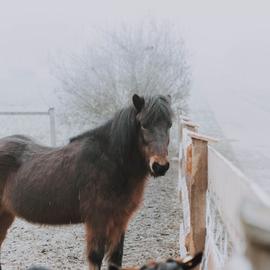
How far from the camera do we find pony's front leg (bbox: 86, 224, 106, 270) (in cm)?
352

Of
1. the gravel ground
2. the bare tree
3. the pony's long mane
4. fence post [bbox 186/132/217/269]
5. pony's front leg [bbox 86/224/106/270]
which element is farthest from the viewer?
the bare tree

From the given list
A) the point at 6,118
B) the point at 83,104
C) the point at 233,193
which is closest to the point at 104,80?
the point at 83,104

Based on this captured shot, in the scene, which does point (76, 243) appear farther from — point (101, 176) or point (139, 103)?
point (139, 103)

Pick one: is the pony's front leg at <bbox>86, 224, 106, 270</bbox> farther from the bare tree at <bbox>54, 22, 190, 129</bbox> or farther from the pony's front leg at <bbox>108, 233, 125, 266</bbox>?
the bare tree at <bbox>54, 22, 190, 129</bbox>

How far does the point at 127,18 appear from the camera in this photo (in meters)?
12.2

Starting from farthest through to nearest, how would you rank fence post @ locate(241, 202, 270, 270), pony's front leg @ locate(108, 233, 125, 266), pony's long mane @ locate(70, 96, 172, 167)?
pony's front leg @ locate(108, 233, 125, 266), pony's long mane @ locate(70, 96, 172, 167), fence post @ locate(241, 202, 270, 270)

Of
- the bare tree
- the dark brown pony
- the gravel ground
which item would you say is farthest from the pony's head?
the bare tree

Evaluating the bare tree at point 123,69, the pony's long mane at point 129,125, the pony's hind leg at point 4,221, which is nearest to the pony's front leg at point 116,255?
the pony's long mane at point 129,125

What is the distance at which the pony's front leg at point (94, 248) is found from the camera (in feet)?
11.5

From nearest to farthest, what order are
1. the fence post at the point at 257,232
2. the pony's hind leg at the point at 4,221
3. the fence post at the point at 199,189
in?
the fence post at the point at 257,232, the fence post at the point at 199,189, the pony's hind leg at the point at 4,221

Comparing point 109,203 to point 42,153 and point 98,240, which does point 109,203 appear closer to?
point 98,240

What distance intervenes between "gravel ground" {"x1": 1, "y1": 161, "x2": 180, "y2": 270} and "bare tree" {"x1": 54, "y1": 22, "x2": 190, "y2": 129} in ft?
17.8

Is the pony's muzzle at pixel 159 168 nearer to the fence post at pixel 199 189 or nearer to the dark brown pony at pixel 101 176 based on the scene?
the dark brown pony at pixel 101 176

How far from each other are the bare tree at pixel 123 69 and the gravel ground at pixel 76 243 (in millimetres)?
5428
